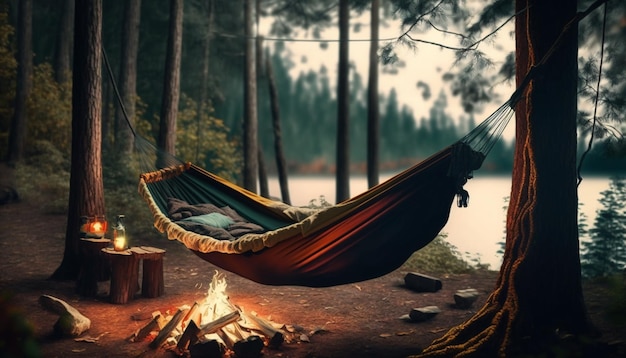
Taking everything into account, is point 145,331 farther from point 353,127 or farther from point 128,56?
point 353,127

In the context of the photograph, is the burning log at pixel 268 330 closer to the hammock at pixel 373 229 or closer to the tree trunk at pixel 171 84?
the hammock at pixel 373 229

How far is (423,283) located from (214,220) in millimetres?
1445

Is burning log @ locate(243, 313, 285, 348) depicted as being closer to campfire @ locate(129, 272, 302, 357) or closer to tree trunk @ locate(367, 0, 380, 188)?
campfire @ locate(129, 272, 302, 357)

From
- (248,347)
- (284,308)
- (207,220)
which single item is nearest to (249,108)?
(207,220)

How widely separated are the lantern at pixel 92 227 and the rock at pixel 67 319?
1.74 feet

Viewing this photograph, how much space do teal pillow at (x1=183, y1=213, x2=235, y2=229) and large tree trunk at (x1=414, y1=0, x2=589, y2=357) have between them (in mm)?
1496

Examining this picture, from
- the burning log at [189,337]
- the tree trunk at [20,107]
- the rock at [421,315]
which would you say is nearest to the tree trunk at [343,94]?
the rock at [421,315]

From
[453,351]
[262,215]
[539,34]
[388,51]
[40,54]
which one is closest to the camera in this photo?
[453,351]

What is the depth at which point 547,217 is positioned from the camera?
2418 millimetres

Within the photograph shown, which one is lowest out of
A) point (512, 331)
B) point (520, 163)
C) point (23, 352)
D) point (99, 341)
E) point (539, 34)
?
point (99, 341)

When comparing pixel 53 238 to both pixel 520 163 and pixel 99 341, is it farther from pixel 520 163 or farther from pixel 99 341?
pixel 520 163

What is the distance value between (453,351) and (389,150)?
16786mm

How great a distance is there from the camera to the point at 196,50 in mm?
10117

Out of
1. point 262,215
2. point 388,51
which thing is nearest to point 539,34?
point 388,51
